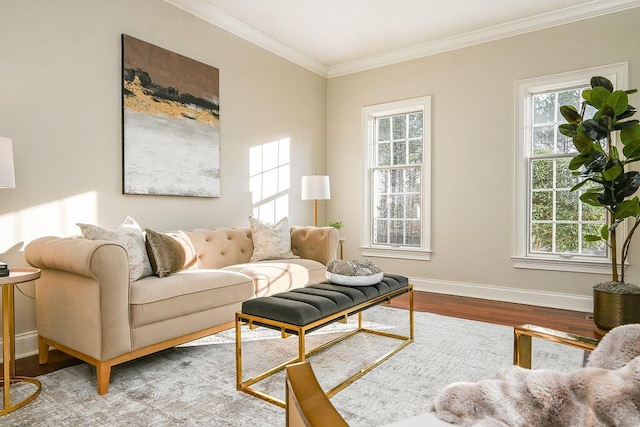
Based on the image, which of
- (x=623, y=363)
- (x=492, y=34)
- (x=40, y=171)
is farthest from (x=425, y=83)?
(x=623, y=363)

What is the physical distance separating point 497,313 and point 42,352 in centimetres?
373

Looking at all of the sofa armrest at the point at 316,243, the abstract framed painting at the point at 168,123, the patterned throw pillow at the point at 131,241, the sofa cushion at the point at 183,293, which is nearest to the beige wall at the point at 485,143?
the sofa armrest at the point at 316,243

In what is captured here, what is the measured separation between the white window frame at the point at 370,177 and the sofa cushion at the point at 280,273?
160 cm

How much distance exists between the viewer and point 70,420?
188 centimetres

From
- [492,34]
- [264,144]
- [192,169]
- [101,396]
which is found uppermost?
[492,34]

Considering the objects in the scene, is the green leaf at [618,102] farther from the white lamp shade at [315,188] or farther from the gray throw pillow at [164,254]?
the gray throw pillow at [164,254]

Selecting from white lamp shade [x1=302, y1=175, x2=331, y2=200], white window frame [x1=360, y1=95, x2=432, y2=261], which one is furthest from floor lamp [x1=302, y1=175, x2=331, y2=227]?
white window frame [x1=360, y1=95, x2=432, y2=261]

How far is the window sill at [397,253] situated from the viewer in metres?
4.97

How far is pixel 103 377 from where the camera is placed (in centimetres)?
217

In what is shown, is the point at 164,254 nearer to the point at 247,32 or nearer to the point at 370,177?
the point at 247,32

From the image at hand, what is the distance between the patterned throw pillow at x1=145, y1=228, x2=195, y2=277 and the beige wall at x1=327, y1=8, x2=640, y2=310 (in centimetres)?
300

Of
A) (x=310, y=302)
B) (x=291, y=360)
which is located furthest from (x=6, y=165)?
(x=291, y=360)

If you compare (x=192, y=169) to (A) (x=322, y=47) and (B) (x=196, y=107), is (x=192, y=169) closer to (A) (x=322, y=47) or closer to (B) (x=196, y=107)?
(B) (x=196, y=107)

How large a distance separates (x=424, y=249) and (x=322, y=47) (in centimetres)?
281
